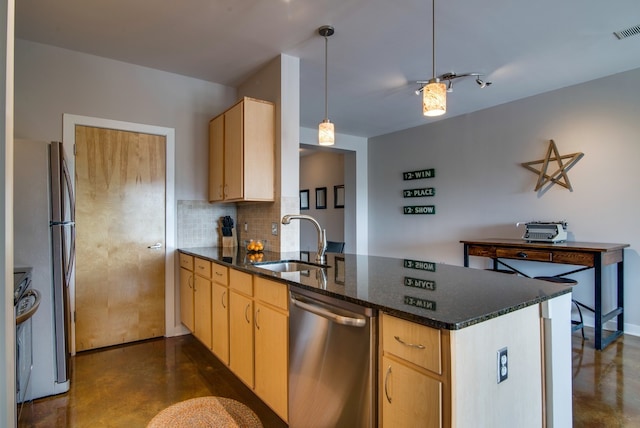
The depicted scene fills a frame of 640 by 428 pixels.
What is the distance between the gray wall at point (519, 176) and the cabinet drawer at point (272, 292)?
346 centimetres

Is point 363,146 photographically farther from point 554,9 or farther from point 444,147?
point 554,9

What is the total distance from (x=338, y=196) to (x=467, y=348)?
18.8ft

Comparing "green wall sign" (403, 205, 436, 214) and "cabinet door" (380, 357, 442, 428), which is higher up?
"green wall sign" (403, 205, 436, 214)

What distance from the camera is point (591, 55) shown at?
3057mm

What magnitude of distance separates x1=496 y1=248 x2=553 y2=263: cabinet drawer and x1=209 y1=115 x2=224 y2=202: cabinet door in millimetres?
2966

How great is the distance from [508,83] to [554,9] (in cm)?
140

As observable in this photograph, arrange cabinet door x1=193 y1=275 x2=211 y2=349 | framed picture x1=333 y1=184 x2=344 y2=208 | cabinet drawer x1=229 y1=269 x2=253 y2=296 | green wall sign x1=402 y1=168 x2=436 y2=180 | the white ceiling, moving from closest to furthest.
→ cabinet drawer x1=229 y1=269 x2=253 y2=296
the white ceiling
cabinet door x1=193 y1=275 x2=211 y2=349
green wall sign x1=402 y1=168 x2=436 y2=180
framed picture x1=333 y1=184 x2=344 y2=208

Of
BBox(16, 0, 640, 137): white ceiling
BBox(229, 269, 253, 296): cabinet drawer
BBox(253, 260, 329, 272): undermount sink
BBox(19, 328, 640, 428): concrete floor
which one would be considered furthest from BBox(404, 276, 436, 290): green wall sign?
BBox(16, 0, 640, 137): white ceiling

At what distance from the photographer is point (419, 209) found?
538cm

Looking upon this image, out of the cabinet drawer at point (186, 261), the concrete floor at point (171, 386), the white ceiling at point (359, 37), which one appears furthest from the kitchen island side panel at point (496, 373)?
the cabinet drawer at point (186, 261)

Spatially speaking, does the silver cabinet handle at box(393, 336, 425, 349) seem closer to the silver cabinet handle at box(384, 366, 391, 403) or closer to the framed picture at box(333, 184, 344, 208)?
the silver cabinet handle at box(384, 366, 391, 403)

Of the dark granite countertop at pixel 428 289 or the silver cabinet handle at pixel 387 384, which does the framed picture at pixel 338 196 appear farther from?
the silver cabinet handle at pixel 387 384

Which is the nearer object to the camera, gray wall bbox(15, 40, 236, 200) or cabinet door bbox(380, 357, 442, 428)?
cabinet door bbox(380, 357, 442, 428)

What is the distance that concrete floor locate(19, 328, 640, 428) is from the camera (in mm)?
2029
